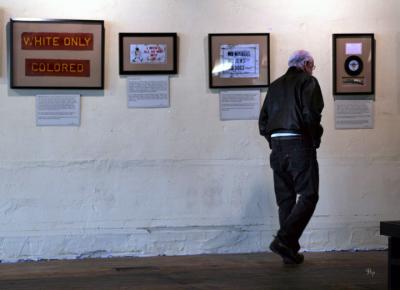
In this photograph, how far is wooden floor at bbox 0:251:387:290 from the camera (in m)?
4.59

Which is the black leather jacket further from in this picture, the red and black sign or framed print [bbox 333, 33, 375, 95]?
the red and black sign

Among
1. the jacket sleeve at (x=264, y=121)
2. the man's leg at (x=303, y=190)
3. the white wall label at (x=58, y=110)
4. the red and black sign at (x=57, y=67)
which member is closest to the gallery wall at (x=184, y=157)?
the white wall label at (x=58, y=110)

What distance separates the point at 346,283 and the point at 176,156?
1974 mm

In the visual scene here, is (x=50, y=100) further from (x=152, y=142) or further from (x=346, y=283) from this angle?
(x=346, y=283)

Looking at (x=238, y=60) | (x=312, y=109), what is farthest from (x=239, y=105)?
(x=312, y=109)

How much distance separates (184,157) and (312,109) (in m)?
1.33

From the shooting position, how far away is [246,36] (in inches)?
233

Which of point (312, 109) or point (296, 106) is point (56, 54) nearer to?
point (296, 106)

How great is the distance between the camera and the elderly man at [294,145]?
517 centimetres

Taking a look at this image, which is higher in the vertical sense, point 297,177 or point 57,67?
point 57,67

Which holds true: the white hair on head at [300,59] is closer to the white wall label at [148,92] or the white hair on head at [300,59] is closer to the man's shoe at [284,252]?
the white wall label at [148,92]

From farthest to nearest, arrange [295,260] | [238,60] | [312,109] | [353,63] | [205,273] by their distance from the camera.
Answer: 1. [353,63]
2. [238,60]
3. [295,260]
4. [312,109]
5. [205,273]

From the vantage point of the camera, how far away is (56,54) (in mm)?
5676

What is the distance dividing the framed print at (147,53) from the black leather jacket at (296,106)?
3.37ft
